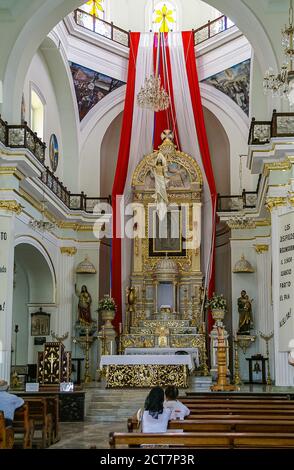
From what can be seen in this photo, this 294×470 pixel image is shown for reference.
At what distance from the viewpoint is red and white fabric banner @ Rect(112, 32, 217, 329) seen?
64.3ft

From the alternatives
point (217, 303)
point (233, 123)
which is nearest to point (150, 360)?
point (217, 303)

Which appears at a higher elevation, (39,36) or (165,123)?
(39,36)

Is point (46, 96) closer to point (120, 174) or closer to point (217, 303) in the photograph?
point (120, 174)

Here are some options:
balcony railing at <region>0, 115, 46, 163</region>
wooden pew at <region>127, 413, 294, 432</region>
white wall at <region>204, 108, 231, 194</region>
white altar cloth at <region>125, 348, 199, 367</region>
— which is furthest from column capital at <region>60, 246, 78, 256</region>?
wooden pew at <region>127, 413, 294, 432</region>

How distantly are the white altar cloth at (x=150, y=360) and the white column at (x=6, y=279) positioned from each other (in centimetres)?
235

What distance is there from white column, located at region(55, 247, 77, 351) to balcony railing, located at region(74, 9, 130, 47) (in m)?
6.61

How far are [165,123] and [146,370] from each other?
8120mm

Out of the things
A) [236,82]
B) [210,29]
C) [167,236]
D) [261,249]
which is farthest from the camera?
[210,29]

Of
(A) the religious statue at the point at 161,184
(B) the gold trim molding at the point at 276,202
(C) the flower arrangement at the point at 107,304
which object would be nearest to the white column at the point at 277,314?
(B) the gold trim molding at the point at 276,202

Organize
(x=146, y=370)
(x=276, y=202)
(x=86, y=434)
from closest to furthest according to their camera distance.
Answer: (x=86, y=434), (x=276, y=202), (x=146, y=370)

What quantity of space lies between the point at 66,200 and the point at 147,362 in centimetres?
625

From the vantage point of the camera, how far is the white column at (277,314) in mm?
13359

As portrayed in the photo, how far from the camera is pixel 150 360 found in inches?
580
